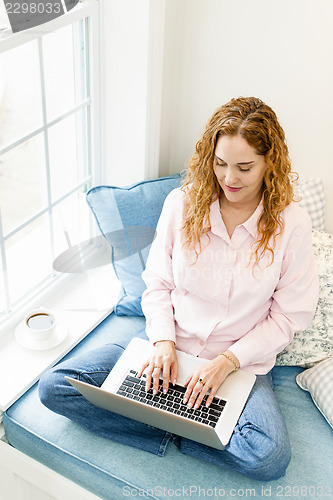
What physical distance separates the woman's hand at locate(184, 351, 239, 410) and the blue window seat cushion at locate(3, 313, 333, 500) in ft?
0.54

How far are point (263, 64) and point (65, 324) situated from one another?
1173mm

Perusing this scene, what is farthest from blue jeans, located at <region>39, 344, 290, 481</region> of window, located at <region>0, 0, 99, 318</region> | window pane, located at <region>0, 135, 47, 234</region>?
window pane, located at <region>0, 135, 47, 234</region>

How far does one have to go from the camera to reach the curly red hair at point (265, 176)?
5.08 ft

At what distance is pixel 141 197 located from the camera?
2096 millimetres

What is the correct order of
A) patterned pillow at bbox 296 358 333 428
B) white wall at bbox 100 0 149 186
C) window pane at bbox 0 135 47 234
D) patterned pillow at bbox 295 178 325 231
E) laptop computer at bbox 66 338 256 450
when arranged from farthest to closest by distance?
1. patterned pillow at bbox 295 178 325 231
2. white wall at bbox 100 0 149 186
3. window pane at bbox 0 135 47 234
4. patterned pillow at bbox 296 358 333 428
5. laptop computer at bbox 66 338 256 450

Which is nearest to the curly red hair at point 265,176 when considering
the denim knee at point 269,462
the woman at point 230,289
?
the woman at point 230,289

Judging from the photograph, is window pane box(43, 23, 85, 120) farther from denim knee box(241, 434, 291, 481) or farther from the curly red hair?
denim knee box(241, 434, 291, 481)

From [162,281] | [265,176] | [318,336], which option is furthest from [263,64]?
[318,336]

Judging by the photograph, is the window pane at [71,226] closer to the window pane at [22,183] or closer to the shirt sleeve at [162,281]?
the window pane at [22,183]

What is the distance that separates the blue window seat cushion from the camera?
1.56 meters

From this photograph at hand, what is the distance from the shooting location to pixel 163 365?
1694mm

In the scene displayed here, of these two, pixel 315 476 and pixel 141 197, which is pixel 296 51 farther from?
pixel 315 476

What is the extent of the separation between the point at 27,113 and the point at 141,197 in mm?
492

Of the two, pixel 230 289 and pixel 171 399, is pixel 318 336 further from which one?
pixel 171 399
